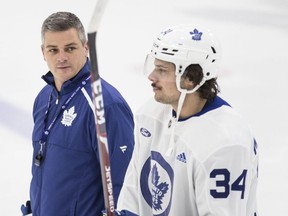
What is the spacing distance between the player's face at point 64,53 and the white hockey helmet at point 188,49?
1.43 ft

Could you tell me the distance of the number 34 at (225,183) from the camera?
5.40ft

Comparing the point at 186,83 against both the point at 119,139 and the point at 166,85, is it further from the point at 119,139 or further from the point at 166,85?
the point at 119,139

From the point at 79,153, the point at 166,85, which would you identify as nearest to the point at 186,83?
the point at 166,85

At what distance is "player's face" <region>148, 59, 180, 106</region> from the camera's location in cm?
175

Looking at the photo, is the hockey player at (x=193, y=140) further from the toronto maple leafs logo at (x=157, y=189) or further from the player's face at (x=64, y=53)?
the player's face at (x=64, y=53)

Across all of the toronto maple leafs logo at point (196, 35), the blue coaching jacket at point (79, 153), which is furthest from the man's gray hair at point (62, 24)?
the toronto maple leafs logo at point (196, 35)

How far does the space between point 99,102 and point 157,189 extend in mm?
599

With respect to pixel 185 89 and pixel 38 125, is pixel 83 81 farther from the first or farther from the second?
pixel 185 89

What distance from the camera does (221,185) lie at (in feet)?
5.42

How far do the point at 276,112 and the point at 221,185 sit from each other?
2.81 m

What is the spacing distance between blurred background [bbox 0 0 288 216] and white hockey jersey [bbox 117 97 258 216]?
53.2 inches

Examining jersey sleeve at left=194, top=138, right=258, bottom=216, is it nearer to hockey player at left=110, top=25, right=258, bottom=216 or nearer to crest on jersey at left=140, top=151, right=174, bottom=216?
hockey player at left=110, top=25, right=258, bottom=216

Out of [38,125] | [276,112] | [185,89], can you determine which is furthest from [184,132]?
[276,112]

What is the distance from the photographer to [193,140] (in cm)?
171
